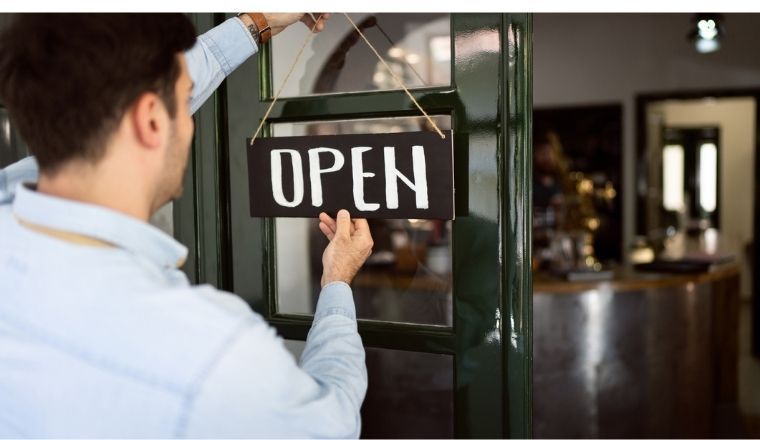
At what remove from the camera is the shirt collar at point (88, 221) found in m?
0.89

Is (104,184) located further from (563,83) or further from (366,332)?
(563,83)

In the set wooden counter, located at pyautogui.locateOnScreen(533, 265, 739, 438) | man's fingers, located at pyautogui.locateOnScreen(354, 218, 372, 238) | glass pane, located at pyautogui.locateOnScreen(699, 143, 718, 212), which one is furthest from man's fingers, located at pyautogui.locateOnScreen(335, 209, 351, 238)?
glass pane, located at pyautogui.locateOnScreen(699, 143, 718, 212)

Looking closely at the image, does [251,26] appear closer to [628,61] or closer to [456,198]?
[456,198]

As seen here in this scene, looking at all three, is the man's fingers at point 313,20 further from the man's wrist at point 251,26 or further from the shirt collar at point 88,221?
the shirt collar at point 88,221

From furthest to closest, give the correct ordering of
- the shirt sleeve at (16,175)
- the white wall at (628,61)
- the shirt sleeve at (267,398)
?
the white wall at (628,61), the shirt sleeve at (16,175), the shirt sleeve at (267,398)

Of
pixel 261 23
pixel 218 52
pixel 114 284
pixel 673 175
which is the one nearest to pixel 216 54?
pixel 218 52

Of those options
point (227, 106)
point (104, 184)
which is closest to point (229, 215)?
point (227, 106)

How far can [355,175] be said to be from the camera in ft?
4.46

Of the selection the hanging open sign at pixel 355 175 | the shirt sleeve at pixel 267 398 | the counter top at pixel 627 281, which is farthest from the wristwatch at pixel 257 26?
the counter top at pixel 627 281

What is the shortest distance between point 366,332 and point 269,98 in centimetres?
56

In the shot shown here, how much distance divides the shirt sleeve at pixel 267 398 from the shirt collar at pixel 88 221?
7.6 inches

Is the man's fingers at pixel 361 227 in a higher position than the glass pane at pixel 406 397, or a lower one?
higher

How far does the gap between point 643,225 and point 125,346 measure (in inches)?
269

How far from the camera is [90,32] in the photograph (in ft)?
2.86
